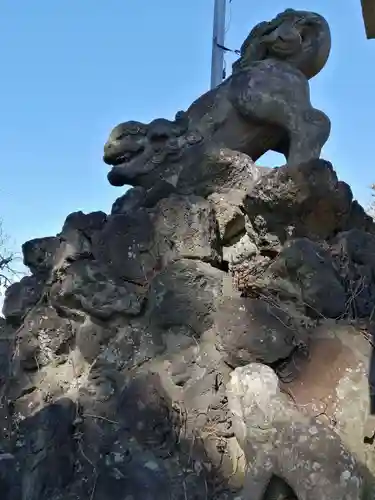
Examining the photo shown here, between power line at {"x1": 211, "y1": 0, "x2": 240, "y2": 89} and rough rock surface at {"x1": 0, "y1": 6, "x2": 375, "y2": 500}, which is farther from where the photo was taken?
power line at {"x1": 211, "y1": 0, "x2": 240, "y2": 89}

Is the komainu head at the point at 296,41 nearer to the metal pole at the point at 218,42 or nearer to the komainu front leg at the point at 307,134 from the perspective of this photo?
the komainu front leg at the point at 307,134

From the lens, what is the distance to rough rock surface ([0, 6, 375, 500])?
283 centimetres

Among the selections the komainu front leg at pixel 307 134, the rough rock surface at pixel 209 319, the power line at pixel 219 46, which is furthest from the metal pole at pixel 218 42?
the komainu front leg at pixel 307 134

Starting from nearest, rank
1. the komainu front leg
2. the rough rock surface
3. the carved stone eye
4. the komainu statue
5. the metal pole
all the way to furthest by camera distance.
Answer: the rough rock surface
the komainu front leg
the komainu statue
the carved stone eye
the metal pole

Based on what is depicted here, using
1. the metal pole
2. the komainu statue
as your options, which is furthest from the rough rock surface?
the metal pole

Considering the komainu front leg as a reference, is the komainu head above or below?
above

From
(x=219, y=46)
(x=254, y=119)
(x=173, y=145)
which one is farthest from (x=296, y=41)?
(x=219, y=46)

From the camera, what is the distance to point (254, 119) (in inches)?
161

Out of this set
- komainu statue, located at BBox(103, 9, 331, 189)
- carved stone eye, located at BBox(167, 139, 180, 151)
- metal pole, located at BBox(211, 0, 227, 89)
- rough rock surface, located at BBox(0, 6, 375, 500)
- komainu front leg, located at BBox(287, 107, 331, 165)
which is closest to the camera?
rough rock surface, located at BBox(0, 6, 375, 500)

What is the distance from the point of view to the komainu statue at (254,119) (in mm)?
4020

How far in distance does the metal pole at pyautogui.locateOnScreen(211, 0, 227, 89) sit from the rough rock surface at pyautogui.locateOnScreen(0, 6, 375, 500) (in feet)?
13.4

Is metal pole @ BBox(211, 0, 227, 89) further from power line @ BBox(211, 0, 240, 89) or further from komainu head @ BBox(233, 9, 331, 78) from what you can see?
komainu head @ BBox(233, 9, 331, 78)

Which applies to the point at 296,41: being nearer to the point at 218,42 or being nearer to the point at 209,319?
the point at 209,319

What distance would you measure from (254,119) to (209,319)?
4.45ft
